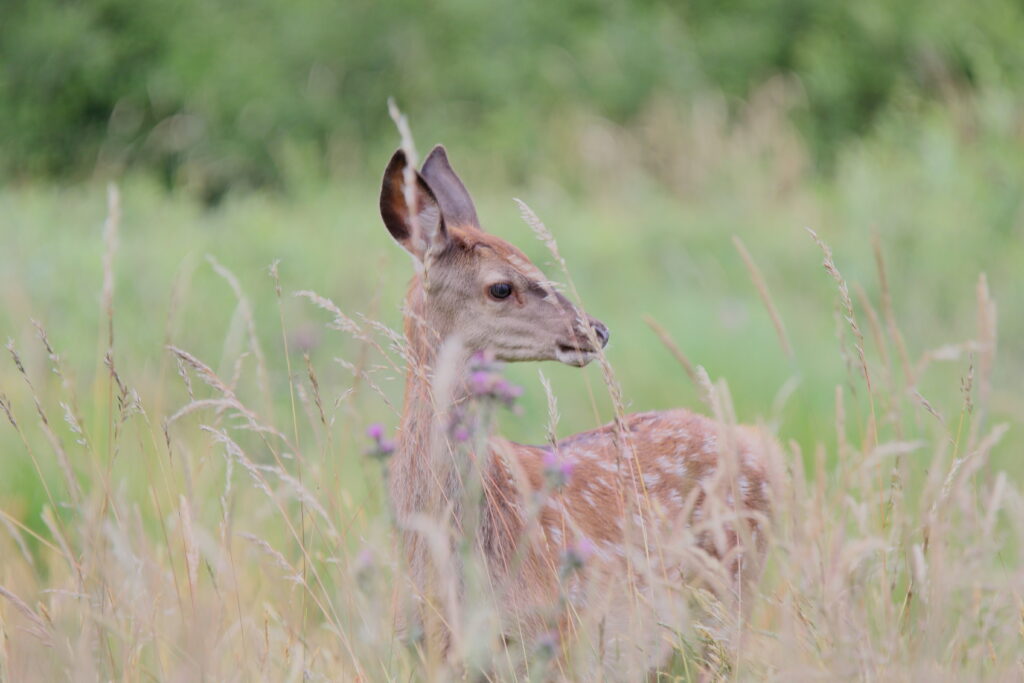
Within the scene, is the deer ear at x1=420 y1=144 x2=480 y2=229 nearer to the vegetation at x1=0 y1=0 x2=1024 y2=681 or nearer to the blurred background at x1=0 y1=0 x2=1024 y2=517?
the vegetation at x1=0 y1=0 x2=1024 y2=681

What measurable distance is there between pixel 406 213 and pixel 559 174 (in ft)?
34.7

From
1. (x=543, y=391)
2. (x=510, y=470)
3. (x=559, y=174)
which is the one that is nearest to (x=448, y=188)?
(x=510, y=470)

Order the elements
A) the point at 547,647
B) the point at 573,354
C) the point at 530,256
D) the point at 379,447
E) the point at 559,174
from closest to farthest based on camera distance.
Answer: the point at 547,647
the point at 379,447
the point at 573,354
the point at 530,256
the point at 559,174

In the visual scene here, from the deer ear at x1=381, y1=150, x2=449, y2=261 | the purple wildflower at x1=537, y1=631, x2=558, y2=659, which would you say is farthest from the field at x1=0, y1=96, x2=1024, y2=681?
the deer ear at x1=381, y1=150, x2=449, y2=261

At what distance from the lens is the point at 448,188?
4.19m

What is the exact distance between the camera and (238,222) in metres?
9.40

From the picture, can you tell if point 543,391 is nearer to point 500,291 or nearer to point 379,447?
point 500,291

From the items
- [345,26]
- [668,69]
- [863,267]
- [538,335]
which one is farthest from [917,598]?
[345,26]

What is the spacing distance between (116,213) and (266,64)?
15.9m

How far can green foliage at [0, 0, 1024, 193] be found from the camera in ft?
54.6

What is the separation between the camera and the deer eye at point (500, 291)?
369cm

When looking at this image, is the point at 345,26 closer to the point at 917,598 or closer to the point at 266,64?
the point at 266,64

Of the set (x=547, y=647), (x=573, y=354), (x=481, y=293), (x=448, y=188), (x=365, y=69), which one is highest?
(x=365, y=69)

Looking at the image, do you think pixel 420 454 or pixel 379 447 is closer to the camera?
pixel 379 447
